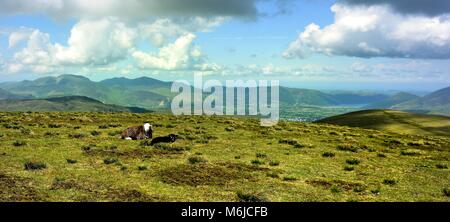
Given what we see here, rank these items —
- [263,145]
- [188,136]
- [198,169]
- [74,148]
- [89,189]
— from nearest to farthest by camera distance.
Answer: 1. [89,189]
2. [198,169]
3. [74,148]
4. [263,145]
5. [188,136]

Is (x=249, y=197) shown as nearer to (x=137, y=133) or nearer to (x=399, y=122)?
(x=137, y=133)

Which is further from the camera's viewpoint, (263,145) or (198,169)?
(263,145)

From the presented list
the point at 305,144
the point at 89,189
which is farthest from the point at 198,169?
the point at 305,144

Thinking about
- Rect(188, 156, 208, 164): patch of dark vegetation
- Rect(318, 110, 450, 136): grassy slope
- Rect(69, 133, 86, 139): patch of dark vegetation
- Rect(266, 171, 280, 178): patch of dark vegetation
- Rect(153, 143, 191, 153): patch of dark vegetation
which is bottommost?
Rect(318, 110, 450, 136): grassy slope

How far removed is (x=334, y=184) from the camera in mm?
20312

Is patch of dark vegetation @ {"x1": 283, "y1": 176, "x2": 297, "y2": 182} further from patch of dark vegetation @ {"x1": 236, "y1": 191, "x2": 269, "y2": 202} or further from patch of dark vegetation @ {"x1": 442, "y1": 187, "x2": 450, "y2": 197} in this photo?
patch of dark vegetation @ {"x1": 442, "y1": 187, "x2": 450, "y2": 197}

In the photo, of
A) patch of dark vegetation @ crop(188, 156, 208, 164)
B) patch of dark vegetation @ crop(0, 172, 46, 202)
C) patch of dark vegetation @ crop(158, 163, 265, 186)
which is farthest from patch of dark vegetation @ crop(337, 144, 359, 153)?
patch of dark vegetation @ crop(0, 172, 46, 202)

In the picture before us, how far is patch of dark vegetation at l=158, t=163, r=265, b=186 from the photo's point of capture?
19844 millimetres

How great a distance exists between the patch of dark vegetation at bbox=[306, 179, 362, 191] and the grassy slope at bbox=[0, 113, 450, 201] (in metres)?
0.05

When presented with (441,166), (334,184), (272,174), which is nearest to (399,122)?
(441,166)

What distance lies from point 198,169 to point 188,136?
1386cm

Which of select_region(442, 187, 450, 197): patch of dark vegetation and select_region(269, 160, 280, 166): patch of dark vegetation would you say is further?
select_region(269, 160, 280, 166): patch of dark vegetation
